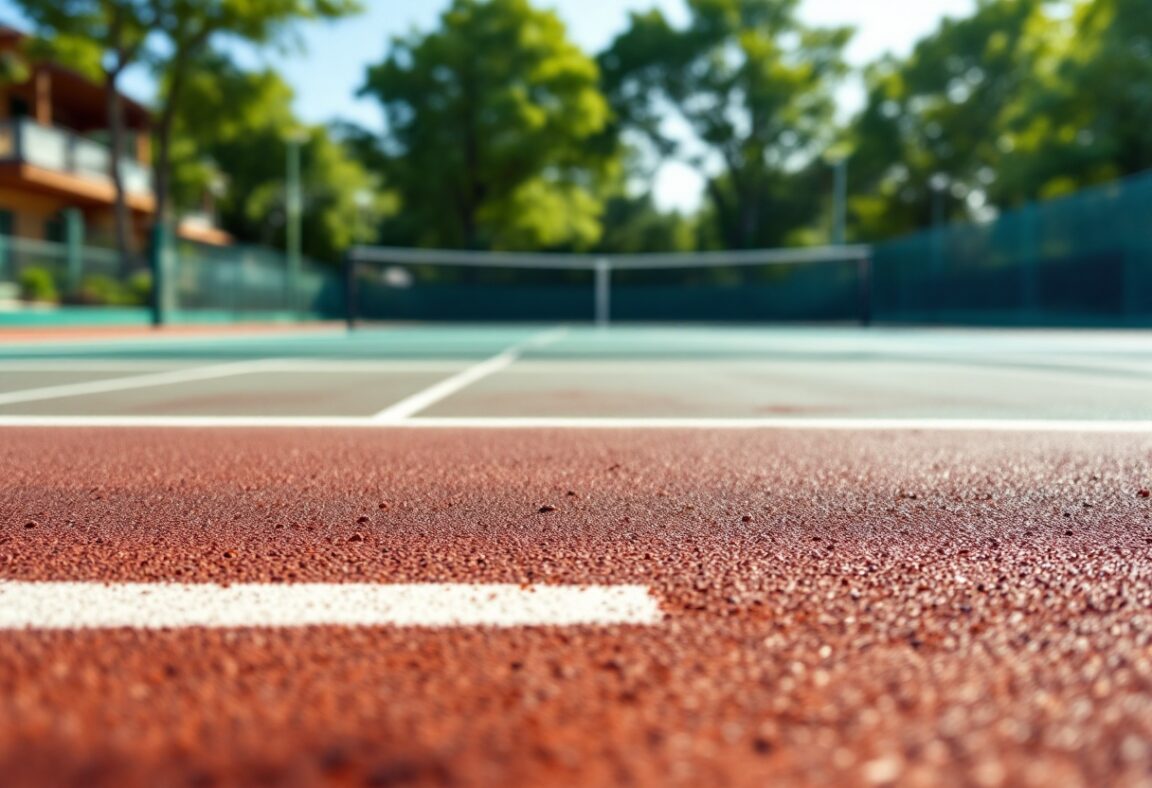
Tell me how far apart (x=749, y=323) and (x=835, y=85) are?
49.8 feet

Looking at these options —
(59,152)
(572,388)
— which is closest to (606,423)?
(572,388)

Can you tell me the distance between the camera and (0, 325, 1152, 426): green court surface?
4633mm

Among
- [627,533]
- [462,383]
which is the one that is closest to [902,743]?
[627,533]

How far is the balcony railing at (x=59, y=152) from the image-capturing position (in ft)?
86.5

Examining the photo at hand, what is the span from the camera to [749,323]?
35406 millimetres

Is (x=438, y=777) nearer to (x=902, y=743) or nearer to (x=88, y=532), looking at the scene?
(x=902, y=743)

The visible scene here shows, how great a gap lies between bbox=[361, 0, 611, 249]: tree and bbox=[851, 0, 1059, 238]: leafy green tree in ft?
46.5

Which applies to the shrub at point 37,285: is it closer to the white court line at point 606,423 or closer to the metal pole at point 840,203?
the white court line at point 606,423

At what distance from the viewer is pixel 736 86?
42156mm

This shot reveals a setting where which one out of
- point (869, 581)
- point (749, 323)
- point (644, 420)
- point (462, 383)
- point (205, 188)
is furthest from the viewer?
point (205, 188)

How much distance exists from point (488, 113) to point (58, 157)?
46.7 feet

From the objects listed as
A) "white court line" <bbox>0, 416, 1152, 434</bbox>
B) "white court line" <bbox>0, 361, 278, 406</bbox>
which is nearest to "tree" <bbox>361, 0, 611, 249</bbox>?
"white court line" <bbox>0, 361, 278, 406</bbox>

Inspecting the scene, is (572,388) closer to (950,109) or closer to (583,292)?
(583,292)

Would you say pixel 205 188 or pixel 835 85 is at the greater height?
pixel 835 85
